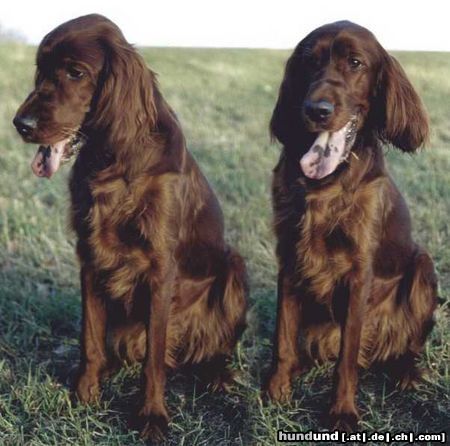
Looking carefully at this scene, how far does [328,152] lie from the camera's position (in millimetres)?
2793

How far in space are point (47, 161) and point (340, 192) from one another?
3.66 feet

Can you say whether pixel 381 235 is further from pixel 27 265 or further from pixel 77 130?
pixel 27 265

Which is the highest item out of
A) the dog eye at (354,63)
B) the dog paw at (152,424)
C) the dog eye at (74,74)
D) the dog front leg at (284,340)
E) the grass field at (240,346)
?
the dog eye at (354,63)

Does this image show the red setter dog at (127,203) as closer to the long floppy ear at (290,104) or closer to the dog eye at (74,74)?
the dog eye at (74,74)

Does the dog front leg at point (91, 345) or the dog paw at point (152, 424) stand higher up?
the dog front leg at point (91, 345)

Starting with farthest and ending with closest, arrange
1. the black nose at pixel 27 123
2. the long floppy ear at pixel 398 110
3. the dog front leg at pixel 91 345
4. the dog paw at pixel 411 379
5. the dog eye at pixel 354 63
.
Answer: the dog paw at pixel 411 379 → the dog front leg at pixel 91 345 → the long floppy ear at pixel 398 110 → the dog eye at pixel 354 63 → the black nose at pixel 27 123

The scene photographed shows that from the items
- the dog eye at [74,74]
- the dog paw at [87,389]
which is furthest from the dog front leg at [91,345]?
the dog eye at [74,74]

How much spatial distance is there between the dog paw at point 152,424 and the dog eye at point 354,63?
1.52 meters

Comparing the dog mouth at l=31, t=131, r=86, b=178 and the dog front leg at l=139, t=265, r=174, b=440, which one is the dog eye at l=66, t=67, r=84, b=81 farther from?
the dog front leg at l=139, t=265, r=174, b=440

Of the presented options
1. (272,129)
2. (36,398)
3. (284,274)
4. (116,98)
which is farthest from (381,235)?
(36,398)

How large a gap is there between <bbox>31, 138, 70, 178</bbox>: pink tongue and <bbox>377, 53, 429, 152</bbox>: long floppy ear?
124 centimetres

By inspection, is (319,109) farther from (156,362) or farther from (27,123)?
(156,362)

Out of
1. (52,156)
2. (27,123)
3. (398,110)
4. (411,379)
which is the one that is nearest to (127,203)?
(52,156)

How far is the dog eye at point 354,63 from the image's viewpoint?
9.02 ft
